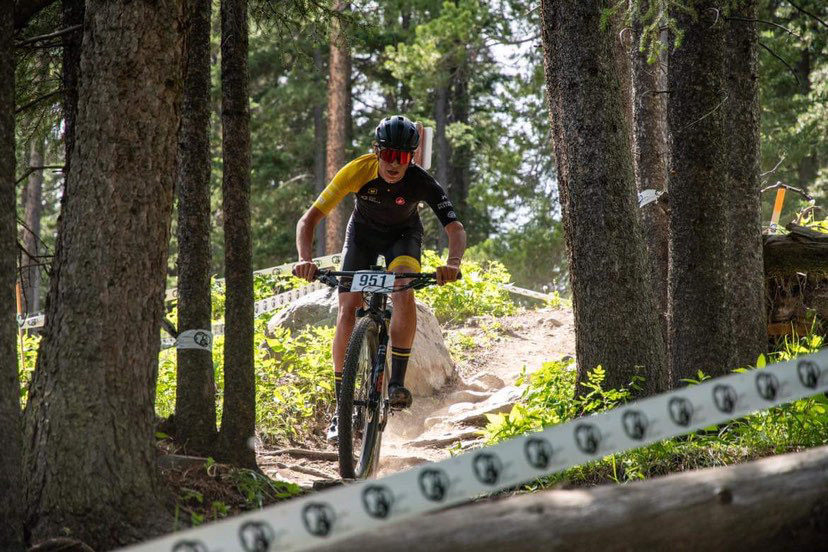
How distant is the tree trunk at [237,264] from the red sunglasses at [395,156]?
92 cm

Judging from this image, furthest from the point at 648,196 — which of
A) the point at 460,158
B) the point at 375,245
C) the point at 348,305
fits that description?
the point at 460,158

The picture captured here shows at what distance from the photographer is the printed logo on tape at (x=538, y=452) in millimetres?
3354

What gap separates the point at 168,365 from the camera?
370 inches

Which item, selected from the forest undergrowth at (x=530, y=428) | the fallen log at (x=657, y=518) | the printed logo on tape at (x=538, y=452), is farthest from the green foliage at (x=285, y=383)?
the fallen log at (x=657, y=518)

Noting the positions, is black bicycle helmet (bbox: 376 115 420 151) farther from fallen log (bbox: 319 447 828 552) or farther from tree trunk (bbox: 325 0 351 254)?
tree trunk (bbox: 325 0 351 254)

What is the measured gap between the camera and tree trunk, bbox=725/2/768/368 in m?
6.50

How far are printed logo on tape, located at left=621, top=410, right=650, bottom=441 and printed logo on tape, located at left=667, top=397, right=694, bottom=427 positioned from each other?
0.38 ft

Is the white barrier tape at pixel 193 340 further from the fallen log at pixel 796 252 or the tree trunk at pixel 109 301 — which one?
the fallen log at pixel 796 252

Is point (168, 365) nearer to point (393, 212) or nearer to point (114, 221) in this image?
point (393, 212)

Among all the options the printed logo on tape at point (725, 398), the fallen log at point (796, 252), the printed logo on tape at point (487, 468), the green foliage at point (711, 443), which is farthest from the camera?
the fallen log at point (796, 252)

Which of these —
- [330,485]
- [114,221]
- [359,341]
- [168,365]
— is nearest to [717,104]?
[359,341]

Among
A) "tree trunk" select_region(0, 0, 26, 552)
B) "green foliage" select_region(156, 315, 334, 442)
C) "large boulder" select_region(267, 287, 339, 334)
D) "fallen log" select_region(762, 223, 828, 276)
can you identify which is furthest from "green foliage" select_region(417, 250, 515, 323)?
"tree trunk" select_region(0, 0, 26, 552)

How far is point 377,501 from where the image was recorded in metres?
2.97

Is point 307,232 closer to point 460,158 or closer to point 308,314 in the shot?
point 308,314
